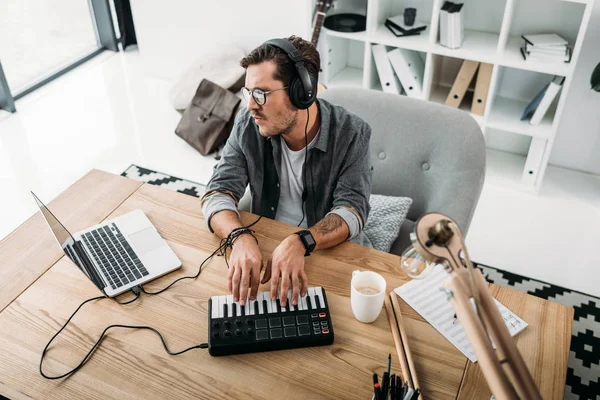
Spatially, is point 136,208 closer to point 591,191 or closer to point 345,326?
point 345,326

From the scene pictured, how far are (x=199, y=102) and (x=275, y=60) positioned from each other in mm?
1737

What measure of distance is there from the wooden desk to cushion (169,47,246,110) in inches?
77.2

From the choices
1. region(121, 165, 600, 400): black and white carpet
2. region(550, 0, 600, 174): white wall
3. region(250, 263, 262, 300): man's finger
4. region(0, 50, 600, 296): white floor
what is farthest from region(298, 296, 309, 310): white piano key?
region(550, 0, 600, 174): white wall

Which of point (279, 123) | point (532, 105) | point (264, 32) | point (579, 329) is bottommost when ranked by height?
point (579, 329)

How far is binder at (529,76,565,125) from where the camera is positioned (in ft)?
8.55

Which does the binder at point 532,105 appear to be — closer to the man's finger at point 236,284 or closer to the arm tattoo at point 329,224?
the arm tattoo at point 329,224

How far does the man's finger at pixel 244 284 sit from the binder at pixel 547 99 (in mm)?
1948

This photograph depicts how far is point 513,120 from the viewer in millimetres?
2822

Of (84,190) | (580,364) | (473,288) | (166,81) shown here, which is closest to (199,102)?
(166,81)

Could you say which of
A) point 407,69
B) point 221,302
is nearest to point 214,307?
point 221,302

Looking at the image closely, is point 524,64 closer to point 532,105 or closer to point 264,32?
point 532,105

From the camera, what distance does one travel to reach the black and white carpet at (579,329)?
6.36 ft

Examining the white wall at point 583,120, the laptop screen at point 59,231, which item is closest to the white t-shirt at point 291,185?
the laptop screen at point 59,231

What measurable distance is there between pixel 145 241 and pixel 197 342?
391mm
